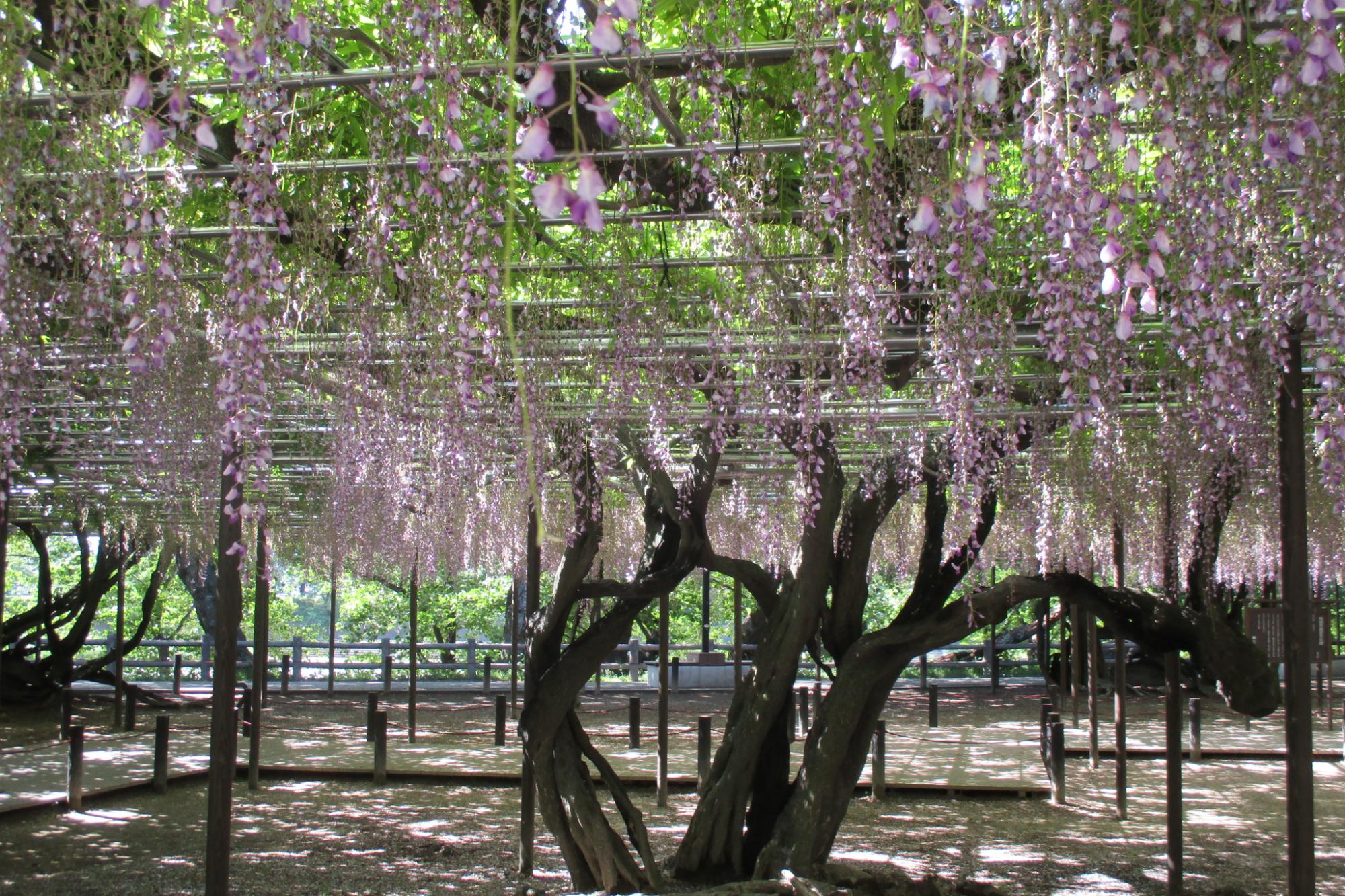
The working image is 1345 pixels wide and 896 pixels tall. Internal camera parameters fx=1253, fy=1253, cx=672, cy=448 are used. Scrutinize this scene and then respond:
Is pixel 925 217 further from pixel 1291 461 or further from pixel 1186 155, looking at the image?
pixel 1291 461

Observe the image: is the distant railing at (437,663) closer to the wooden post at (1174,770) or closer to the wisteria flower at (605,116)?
the wooden post at (1174,770)

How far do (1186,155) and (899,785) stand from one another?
22.9ft

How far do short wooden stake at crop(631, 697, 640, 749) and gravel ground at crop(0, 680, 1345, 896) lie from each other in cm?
188

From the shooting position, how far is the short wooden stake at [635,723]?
427 inches

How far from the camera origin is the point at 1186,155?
2568 mm

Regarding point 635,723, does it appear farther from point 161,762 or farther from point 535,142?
point 535,142

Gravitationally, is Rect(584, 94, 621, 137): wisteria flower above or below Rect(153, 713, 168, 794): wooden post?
above

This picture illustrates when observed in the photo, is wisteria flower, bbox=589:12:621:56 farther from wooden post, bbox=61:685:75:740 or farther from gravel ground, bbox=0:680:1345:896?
wooden post, bbox=61:685:75:740

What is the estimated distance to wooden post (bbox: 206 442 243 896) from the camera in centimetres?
448

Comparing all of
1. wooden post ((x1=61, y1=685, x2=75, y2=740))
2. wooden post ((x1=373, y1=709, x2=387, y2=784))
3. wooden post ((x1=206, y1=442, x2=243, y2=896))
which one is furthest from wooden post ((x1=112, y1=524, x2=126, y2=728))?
wooden post ((x1=206, y1=442, x2=243, y2=896))

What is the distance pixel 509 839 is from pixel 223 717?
293 centimetres

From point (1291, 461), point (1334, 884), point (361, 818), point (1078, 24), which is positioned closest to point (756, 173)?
point (1078, 24)

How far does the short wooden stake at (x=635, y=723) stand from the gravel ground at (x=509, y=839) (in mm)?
1878

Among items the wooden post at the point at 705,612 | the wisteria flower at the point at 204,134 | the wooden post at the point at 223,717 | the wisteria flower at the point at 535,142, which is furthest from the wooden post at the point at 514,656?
the wisteria flower at the point at 535,142
